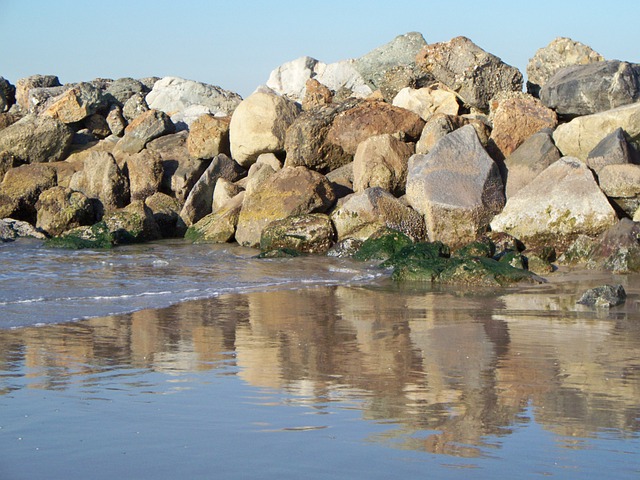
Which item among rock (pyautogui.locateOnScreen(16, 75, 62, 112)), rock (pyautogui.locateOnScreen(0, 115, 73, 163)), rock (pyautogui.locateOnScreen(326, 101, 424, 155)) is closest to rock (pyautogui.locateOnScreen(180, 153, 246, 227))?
rock (pyautogui.locateOnScreen(326, 101, 424, 155))

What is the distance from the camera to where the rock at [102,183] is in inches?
717

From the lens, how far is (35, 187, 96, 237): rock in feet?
55.9

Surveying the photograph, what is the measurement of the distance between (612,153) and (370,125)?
4752 mm

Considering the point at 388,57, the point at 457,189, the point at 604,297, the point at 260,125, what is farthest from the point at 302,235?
the point at 388,57

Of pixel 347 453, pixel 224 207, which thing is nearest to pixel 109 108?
pixel 224 207

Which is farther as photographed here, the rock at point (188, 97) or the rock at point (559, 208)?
the rock at point (188, 97)

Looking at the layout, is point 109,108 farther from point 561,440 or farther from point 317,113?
point 561,440

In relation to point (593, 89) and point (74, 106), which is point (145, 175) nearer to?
point (74, 106)

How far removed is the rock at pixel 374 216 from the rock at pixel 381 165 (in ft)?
2.56

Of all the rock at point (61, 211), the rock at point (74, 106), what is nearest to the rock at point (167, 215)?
the rock at point (61, 211)

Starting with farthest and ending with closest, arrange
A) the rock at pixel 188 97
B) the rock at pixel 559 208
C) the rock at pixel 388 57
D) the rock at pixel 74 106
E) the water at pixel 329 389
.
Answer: the rock at pixel 188 97 → the rock at pixel 74 106 → the rock at pixel 388 57 → the rock at pixel 559 208 → the water at pixel 329 389

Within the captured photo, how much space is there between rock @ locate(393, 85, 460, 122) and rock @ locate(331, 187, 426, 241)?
3453 millimetres

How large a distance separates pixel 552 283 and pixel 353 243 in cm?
408

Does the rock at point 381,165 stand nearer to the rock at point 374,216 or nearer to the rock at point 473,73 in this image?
the rock at point 374,216
